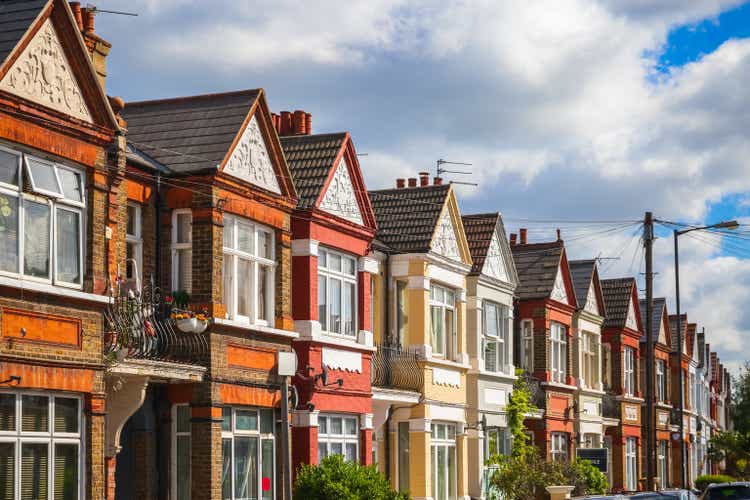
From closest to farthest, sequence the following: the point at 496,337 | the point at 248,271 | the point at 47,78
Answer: the point at 47,78 → the point at 248,271 → the point at 496,337

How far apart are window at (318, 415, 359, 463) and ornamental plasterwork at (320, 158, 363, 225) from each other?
443cm

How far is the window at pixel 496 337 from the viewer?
38938mm

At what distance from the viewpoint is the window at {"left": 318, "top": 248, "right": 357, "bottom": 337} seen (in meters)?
29.1

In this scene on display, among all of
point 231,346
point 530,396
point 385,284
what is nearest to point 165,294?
point 231,346

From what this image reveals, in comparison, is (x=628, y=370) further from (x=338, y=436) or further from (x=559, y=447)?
(x=338, y=436)

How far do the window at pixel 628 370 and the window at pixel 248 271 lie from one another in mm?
29801

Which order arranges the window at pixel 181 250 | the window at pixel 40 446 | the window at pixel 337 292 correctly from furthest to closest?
the window at pixel 337 292, the window at pixel 181 250, the window at pixel 40 446

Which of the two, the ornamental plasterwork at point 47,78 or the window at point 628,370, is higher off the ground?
the ornamental plasterwork at point 47,78

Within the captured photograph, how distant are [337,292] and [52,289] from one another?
35.7 ft

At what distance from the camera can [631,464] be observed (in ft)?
181

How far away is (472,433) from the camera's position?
37.6m

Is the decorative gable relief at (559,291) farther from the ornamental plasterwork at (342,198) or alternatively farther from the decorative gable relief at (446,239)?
the ornamental plasterwork at (342,198)

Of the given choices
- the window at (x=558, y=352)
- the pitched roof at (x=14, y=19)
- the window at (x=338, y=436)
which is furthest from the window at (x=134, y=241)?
the window at (x=558, y=352)

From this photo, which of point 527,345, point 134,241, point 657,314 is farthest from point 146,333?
point 657,314
